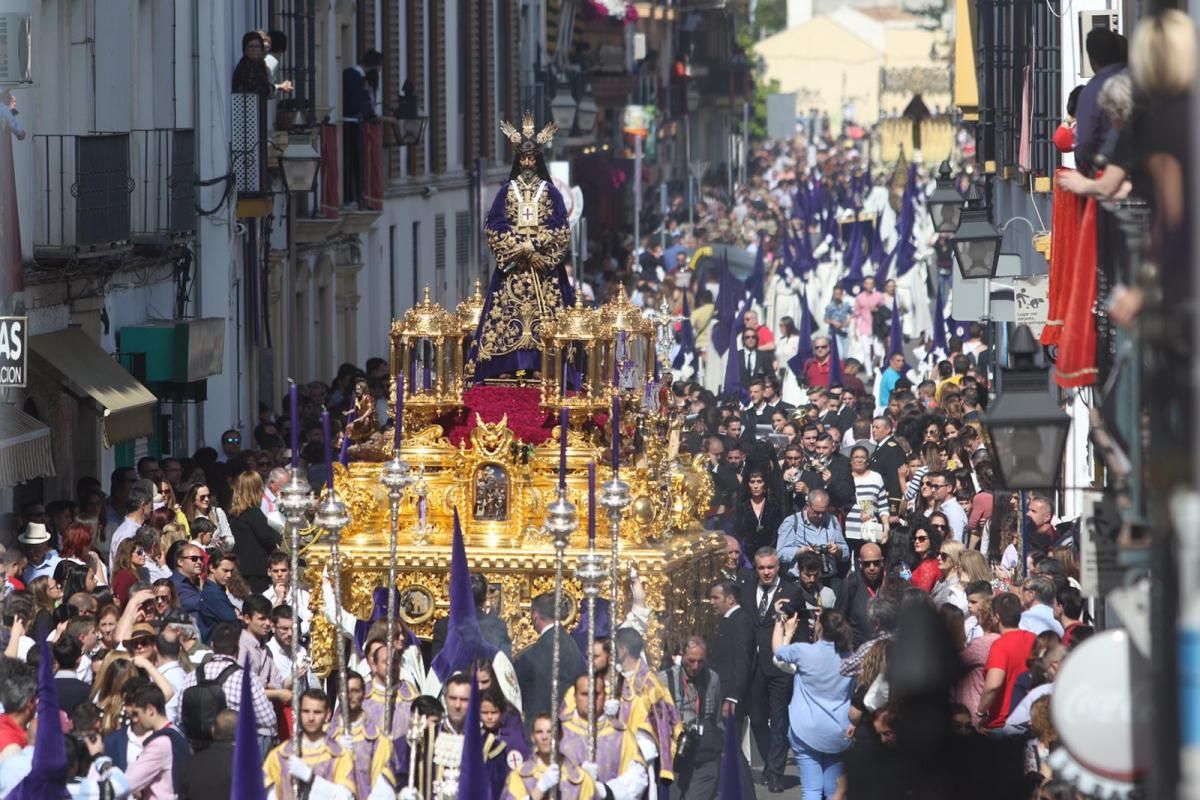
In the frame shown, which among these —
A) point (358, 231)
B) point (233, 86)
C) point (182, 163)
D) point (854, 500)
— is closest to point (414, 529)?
point (854, 500)

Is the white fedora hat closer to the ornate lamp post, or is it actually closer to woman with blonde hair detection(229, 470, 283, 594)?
Answer: woman with blonde hair detection(229, 470, 283, 594)

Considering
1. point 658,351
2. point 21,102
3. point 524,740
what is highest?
point 21,102

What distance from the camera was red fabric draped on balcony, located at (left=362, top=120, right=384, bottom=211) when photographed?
117 feet

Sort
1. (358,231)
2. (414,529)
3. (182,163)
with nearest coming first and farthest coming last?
(414,529), (182,163), (358,231)

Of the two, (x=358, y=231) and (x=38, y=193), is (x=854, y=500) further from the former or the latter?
(x=358, y=231)

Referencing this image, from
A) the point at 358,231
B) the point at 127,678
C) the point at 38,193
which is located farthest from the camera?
the point at 358,231

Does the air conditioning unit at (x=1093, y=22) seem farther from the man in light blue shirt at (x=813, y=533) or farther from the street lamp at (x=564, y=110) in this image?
the street lamp at (x=564, y=110)

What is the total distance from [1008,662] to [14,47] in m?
8.85

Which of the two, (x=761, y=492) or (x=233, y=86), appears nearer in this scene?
(x=761, y=492)

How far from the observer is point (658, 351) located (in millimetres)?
20047

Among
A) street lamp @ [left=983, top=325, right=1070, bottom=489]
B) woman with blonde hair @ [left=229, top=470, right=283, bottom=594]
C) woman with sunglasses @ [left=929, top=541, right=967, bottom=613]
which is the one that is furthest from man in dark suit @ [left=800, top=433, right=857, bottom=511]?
street lamp @ [left=983, top=325, right=1070, bottom=489]

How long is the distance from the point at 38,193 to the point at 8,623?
7.85 m

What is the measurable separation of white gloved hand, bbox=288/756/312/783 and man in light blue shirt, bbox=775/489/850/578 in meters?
6.63

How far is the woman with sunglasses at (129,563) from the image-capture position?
16266 mm
